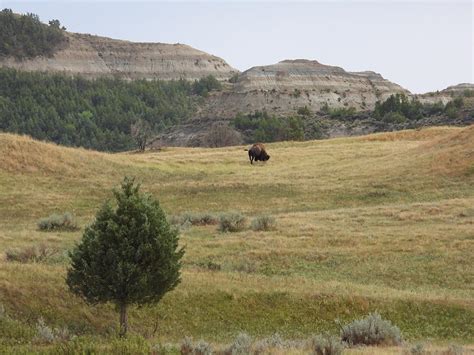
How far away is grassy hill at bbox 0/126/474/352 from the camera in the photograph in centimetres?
1748

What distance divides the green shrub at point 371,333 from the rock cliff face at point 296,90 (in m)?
141

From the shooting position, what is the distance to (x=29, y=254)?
2278 centimetres

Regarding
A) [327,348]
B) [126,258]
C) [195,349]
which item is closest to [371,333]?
[327,348]

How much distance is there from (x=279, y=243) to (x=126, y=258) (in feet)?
42.3

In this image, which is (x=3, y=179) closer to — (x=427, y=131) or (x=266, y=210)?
(x=266, y=210)

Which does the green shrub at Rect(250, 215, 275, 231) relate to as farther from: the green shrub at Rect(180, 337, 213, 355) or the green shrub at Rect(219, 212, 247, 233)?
the green shrub at Rect(180, 337, 213, 355)

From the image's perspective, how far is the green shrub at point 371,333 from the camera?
14.9 metres

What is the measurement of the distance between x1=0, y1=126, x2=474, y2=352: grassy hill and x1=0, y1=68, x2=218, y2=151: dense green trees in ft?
361

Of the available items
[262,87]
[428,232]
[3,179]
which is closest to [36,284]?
[428,232]

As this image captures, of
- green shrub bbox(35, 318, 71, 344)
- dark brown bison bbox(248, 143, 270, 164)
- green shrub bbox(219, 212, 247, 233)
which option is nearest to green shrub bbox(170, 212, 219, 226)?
green shrub bbox(219, 212, 247, 233)

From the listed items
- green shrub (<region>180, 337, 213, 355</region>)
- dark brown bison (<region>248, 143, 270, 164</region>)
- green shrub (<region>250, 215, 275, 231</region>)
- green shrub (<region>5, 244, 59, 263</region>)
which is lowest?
green shrub (<region>250, 215, 275, 231</region>)

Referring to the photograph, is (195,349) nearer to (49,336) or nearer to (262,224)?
(49,336)

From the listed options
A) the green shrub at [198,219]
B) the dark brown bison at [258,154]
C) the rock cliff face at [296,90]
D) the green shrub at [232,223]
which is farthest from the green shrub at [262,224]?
the rock cliff face at [296,90]

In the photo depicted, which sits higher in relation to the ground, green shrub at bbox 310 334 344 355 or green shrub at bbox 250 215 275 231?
green shrub at bbox 310 334 344 355
